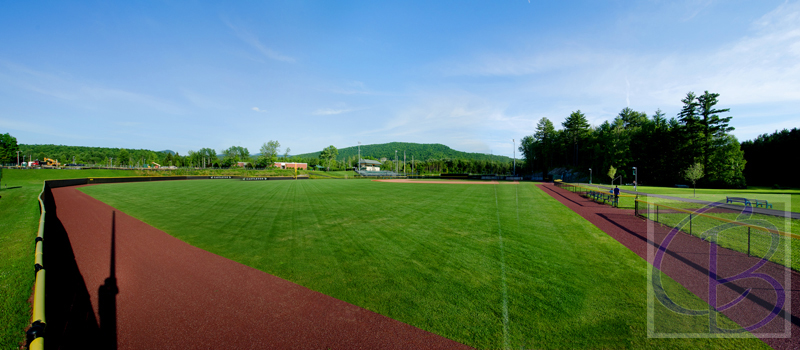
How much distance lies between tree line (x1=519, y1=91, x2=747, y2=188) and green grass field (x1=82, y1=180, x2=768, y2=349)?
2036 inches

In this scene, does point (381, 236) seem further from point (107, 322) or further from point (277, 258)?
point (107, 322)

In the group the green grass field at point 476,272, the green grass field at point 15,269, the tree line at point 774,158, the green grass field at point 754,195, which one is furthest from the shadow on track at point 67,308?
the tree line at point 774,158

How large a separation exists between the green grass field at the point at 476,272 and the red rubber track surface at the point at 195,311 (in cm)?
39

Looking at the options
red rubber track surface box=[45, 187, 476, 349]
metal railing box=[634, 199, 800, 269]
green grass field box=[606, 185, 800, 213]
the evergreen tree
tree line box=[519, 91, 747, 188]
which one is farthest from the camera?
the evergreen tree

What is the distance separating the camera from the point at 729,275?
6031 millimetres

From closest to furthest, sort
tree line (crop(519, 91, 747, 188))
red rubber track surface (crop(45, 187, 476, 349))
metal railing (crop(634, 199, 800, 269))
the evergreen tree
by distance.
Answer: red rubber track surface (crop(45, 187, 476, 349)) < metal railing (crop(634, 199, 800, 269)) < tree line (crop(519, 91, 747, 188)) < the evergreen tree

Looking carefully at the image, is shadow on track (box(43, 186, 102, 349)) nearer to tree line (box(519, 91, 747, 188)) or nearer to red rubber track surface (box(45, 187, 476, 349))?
red rubber track surface (box(45, 187, 476, 349))

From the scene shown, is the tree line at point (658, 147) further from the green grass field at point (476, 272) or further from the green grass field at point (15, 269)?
the green grass field at point (15, 269)

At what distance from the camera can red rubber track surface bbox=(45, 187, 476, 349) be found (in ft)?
13.0

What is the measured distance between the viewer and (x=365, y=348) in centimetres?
378

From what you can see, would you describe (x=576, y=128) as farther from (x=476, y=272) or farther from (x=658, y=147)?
(x=476, y=272)

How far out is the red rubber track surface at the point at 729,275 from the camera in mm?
4160

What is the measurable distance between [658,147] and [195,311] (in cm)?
7017

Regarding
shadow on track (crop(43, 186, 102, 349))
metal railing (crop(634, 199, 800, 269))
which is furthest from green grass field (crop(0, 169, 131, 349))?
metal railing (crop(634, 199, 800, 269))
